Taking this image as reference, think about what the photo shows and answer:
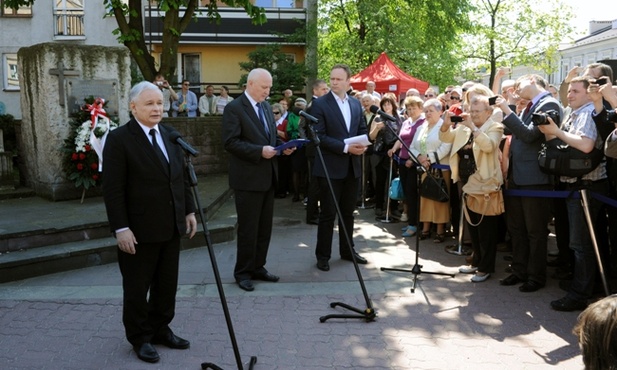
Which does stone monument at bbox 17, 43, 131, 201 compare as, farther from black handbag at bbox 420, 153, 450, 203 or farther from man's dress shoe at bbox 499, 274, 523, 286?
man's dress shoe at bbox 499, 274, 523, 286

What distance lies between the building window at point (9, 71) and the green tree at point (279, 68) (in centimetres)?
1175

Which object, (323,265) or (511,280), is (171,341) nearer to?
(323,265)

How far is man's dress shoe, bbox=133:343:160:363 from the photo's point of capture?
427 cm

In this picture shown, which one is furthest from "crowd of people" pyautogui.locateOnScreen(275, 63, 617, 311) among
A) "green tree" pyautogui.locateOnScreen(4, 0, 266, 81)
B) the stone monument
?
the stone monument

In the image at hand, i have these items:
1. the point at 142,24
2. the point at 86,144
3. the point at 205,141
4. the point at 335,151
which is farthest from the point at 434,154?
the point at 142,24

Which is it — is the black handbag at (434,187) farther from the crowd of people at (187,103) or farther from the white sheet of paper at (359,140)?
the crowd of people at (187,103)

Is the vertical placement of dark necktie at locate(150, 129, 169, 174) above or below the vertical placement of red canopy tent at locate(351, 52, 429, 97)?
below

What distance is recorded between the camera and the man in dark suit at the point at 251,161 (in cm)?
585

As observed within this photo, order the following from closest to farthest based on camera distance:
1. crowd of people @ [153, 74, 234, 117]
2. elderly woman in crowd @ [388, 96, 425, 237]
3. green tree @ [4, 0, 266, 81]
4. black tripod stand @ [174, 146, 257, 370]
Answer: black tripod stand @ [174, 146, 257, 370], elderly woman in crowd @ [388, 96, 425, 237], green tree @ [4, 0, 266, 81], crowd of people @ [153, 74, 234, 117]

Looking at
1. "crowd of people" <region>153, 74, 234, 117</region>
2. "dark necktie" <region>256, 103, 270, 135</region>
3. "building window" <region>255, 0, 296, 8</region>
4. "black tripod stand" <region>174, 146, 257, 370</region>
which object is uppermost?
"building window" <region>255, 0, 296, 8</region>

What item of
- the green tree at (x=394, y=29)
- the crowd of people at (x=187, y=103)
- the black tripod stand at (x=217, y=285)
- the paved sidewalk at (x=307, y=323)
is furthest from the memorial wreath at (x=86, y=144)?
the green tree at (x=394, y=29)

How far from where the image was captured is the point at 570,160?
5211 mm

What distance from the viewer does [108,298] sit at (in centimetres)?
566

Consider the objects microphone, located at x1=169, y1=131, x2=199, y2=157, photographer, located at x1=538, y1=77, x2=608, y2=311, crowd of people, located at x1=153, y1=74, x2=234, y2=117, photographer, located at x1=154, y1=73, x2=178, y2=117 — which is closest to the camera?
microphone, located at x1=169, y1=131, x2=199, y2=157
